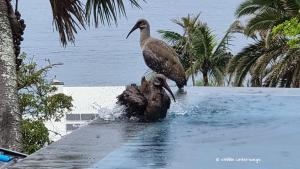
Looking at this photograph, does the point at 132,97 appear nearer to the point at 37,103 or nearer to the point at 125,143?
the point at 125,143

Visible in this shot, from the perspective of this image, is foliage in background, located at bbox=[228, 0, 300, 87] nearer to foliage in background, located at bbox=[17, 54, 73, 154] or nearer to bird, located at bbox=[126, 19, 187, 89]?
foliage in background, located at bbox=[17, 54, 73, 154]

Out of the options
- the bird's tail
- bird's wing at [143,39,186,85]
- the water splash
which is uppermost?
bird's wing at [143,39,186,85]

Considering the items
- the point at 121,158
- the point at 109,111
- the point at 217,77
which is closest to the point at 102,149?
the point at 121,158

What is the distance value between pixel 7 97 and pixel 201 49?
54.3 ft

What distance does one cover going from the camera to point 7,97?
7020mm

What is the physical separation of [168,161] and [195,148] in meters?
0.55

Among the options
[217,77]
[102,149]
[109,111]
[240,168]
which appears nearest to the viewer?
[240,168]

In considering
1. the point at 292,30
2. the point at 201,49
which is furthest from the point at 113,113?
the point at 201,49

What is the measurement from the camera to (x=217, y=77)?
2380 cm

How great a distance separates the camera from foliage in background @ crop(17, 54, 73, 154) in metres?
11.8

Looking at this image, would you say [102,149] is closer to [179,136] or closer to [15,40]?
[179,136]

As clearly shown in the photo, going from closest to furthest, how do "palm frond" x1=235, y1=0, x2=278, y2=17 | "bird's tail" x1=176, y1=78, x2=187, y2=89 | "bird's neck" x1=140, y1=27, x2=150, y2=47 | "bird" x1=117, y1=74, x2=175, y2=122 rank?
"bird" x1=117, y1=74, x2=175, y2=122 < "bird's neck" x1=140, y1=27, x2=150, y2=47 < "bird's tail" x1=176, y1=78, x2=187, y2=89 < "palm frond" x1=235, y1=0, x2=278, y2=17

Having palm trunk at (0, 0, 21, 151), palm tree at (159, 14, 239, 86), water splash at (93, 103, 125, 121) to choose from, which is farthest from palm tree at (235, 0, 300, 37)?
water splash at (93, 103, 125, 121)

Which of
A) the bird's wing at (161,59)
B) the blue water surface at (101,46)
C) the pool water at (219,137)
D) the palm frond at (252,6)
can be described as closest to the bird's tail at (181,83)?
the pool water at (219,137)
